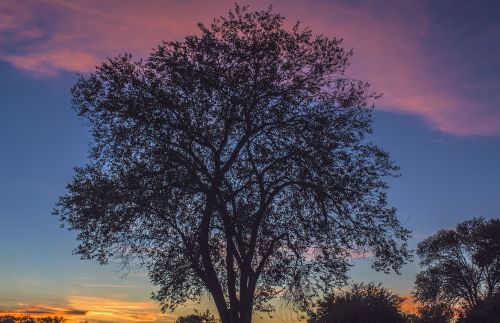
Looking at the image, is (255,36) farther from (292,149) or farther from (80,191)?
(80,191)

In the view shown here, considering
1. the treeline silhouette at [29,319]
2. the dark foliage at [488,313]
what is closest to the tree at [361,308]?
the dark foliage at [488,313]

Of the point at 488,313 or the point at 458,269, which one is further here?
the point at 458,269

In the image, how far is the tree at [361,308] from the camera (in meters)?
36.9

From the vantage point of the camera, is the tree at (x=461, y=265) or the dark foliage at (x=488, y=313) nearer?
the dark foliage at (x=488, y=313)

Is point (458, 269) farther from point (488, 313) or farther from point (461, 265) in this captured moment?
point (488, 313)

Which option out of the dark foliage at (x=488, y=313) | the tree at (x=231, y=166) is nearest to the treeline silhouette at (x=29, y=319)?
the tree at (x=231, y=166)

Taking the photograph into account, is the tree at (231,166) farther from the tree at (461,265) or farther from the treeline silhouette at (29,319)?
the tree at (461,265)

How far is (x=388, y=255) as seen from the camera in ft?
81.6

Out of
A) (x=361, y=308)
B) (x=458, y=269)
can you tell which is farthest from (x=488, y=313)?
(x=458, y=269)

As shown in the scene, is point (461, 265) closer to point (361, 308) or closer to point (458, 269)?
point (458, 269)

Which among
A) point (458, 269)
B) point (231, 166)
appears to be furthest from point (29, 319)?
point (458, 269)

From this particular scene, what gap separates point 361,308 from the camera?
37.2 meters

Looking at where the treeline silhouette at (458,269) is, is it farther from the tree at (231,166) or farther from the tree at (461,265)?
the tree at (231,166)

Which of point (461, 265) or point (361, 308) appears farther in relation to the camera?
point (461, 265)
